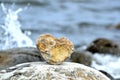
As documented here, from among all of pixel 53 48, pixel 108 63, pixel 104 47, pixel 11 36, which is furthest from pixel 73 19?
pixel 53 48

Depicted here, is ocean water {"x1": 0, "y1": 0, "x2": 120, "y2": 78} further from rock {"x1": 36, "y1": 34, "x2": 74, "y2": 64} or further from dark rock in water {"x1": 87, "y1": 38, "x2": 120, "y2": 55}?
rock {"x1": 36, "y1": 34, "x2": 74, "y2": 64}

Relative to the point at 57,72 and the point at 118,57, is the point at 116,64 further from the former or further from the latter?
the point at 57,72

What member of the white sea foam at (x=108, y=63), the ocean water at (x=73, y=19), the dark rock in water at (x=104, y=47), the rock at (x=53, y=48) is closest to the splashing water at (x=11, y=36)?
the ocean water at (x=73, y=19)

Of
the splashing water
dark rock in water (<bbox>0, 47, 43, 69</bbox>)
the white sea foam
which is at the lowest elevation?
the white sea foam

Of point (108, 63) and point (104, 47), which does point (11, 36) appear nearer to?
point (108, 63)

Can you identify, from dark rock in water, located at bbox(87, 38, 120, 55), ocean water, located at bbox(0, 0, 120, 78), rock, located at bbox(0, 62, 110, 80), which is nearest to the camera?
rock, located at bbox(0, 62, 110, 80)

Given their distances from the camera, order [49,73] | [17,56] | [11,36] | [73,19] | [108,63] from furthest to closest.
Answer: [73,19], [108,63], [11,36], [17,56], [49,73]

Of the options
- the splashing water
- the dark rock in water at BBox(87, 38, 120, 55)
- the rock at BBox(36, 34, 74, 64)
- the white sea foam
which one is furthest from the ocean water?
the rock at BBox(36, 34, 74, 64)
